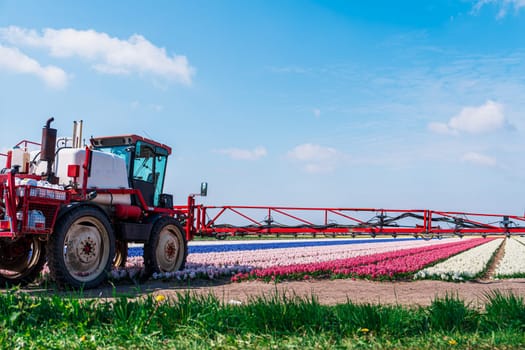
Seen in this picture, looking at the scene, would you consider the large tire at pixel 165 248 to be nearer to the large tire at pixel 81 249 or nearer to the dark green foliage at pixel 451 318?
the large tire at pixel 81 249

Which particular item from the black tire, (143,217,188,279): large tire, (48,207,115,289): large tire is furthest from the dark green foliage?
the black tire

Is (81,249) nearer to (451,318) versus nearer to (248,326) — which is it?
(248,326)

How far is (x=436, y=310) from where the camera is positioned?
5535 mm

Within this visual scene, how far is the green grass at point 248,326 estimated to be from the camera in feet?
15.8

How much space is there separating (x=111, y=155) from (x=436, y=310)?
691 cm

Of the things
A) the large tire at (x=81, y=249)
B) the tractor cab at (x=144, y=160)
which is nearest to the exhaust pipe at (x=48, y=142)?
the large tire at (x=81, y=249)

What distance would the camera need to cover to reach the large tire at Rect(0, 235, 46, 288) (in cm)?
957

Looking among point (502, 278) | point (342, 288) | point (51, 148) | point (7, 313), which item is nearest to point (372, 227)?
point (342, 288)

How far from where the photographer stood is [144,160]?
37.4ft

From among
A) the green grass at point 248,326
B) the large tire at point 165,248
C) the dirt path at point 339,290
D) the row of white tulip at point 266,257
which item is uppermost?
the large tire at point 165,248

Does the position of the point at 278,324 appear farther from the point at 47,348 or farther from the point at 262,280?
the point at 262,280

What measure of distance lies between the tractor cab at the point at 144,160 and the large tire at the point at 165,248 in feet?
2.07

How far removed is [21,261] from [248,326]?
6.28 metres

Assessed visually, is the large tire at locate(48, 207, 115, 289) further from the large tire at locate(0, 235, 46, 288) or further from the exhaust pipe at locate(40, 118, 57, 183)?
the large tire at locate(0, 235, 46, 288)
